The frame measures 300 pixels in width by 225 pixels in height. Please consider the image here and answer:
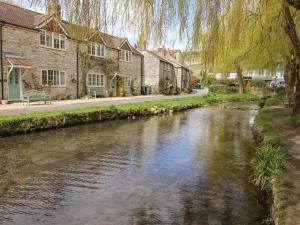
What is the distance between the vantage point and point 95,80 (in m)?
38.7

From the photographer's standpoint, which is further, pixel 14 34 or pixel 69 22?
pixel 14 34

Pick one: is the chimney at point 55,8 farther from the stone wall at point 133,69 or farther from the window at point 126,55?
the window at point 126,55

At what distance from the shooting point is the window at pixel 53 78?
101ft

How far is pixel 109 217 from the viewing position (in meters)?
7.09

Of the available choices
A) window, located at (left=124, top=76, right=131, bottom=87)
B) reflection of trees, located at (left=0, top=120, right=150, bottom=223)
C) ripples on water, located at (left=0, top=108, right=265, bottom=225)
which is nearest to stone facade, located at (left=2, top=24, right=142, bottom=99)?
window, located at (left=124, top=76, right=131, bottom=87)

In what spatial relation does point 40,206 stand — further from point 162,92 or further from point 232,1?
point 162,92

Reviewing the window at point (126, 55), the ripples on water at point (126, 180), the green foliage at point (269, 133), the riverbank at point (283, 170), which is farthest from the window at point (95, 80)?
the riverbank at point (283, 170)

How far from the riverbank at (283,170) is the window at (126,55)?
31.1 metres

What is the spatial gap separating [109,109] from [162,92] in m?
32.2

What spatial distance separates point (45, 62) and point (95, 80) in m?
8.62

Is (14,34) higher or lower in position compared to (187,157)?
higher

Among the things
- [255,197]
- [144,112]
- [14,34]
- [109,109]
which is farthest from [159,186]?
[14,34]

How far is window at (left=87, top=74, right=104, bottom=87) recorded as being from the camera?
123 ft

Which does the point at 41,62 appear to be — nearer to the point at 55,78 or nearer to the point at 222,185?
the point at 55,78
